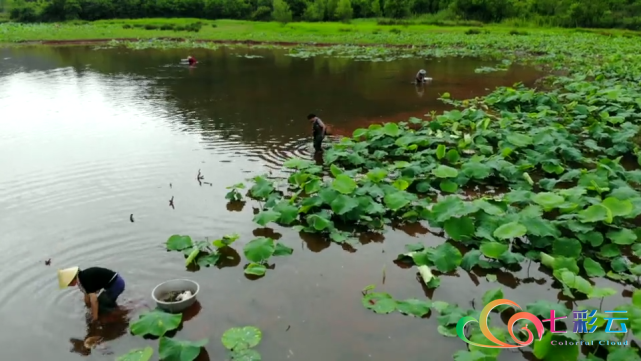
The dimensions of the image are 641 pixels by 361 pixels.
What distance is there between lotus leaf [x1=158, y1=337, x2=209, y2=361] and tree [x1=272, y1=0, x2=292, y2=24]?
5538 centimetres

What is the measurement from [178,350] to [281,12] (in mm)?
57147

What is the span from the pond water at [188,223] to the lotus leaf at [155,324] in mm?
161

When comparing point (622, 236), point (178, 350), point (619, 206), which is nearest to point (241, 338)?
point (178, 350)

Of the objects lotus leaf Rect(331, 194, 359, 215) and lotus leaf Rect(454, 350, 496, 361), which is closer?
lotus leaf Rect(454, 350, 496, 361)

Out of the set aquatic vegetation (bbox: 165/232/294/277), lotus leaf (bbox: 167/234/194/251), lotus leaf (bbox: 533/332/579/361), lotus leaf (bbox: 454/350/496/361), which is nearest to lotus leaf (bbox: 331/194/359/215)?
aquatic vegetation (bbox: 165/232/294/277)

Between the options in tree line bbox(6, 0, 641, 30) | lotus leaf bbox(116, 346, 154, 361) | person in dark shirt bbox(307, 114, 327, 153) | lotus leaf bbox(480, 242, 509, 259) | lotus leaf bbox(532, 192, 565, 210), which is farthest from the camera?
tree line bbox(6, 0, 641, 30)

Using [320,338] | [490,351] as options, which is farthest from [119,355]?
[490,351]

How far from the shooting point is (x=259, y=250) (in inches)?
232

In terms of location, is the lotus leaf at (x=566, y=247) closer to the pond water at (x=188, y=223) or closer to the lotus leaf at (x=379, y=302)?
the pond water at (x=188, y=223)

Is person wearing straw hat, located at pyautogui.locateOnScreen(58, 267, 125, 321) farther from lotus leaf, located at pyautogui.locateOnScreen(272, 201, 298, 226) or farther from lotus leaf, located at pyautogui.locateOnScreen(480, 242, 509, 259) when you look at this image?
lotus leaf, located at pyautogui.locateOnScreen(480, 242, 509, 259)

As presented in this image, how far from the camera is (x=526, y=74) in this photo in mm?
21453

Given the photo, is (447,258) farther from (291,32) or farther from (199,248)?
(291,32)

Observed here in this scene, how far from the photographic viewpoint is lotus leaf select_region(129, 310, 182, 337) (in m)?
4.59

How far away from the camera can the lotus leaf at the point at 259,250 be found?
5.85 meters
